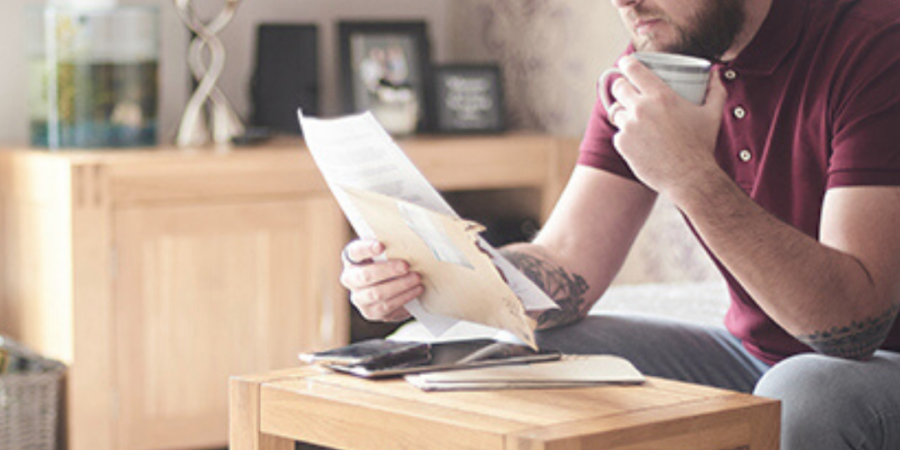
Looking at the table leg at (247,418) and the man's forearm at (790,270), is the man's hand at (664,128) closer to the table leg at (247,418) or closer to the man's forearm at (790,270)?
the man's forearm at (790,270)

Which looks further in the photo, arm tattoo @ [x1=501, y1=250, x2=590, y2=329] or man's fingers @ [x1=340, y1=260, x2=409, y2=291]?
arm tattoo @ [x1=501, y1=250, x2=590, y2=329]

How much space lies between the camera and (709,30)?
170 cm

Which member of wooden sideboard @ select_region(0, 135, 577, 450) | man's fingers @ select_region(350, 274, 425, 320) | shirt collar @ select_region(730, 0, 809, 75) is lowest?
wooden sideboard @ select_region(0, 135, 577, 450)

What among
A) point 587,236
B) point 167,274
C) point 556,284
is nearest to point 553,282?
point 556,284

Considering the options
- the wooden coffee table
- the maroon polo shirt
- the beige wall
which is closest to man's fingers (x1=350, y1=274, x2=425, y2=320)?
the wooden coffee table

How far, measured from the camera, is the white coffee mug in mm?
1380

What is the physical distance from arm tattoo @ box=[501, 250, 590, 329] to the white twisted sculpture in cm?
143

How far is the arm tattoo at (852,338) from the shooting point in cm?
147

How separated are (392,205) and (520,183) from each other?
1.87 meters

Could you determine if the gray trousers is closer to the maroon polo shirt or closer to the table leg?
the maroon polo shirt

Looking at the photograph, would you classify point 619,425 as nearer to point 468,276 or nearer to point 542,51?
point 468,276

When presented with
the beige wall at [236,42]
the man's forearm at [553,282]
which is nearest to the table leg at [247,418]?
the man's forearm at [553,282]

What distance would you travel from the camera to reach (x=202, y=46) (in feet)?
10.4

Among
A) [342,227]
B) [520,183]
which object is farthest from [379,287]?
[520,183]
